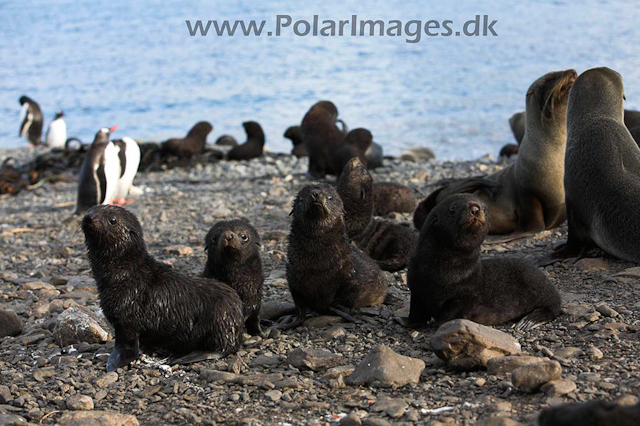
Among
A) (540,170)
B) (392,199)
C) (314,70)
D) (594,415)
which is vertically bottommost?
(392,199)

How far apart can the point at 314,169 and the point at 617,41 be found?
812 inches

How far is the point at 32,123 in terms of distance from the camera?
19719 millimetres

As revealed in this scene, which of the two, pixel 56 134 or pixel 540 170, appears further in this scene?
pixel 56 134

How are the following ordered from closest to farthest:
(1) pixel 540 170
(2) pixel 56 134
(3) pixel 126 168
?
(1) pixel 540 170, (3) pixel 126 168, (2) pixel 56 134

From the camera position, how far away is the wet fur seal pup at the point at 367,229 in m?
5.75

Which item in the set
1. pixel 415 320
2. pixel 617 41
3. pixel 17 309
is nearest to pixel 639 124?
pixel 415 320

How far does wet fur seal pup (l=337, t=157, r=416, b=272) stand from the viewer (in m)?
5.75

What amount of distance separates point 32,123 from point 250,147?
8.85 metres

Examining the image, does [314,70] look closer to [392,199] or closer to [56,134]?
[56,134]

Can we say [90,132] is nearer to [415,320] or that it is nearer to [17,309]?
[17,309]

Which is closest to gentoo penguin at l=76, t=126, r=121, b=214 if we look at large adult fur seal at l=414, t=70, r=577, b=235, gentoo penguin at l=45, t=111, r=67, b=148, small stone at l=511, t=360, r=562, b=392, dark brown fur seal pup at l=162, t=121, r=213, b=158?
dark brown fur seal pup at l=162, t=121, r=213, b=158

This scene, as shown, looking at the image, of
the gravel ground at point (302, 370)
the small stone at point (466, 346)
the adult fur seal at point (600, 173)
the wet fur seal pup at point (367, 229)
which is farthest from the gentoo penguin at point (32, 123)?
the small stone at point (466, 346)

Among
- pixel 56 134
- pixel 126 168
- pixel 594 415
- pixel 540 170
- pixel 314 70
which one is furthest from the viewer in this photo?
pixel 314 70

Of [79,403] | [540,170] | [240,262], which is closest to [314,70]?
[540,170]
